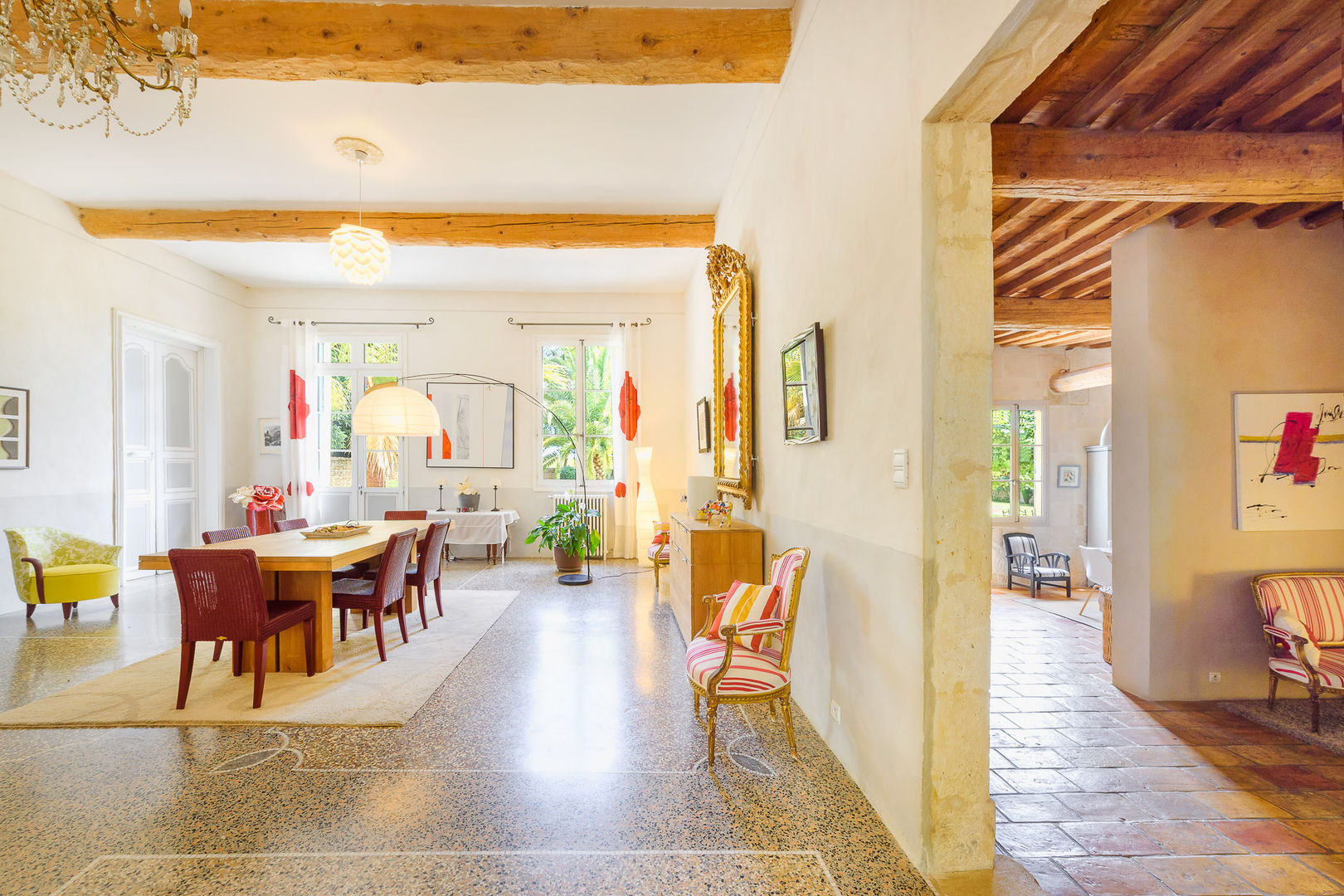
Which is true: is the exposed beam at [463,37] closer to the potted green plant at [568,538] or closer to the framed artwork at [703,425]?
the framed artwork at [703,425]

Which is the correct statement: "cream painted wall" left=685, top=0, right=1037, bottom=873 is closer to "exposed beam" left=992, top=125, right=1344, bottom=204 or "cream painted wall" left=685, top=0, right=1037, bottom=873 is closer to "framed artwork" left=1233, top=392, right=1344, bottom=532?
"exposed beam" left=992, top=125, right=1344, bottom=204

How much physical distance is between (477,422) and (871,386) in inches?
275

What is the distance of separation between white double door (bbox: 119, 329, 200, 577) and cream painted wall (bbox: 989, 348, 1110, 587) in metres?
9.94

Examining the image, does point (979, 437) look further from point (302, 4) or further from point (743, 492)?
point (302, 4)

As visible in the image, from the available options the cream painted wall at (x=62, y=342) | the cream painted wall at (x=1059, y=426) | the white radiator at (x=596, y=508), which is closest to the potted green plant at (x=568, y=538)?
the white radiator at (x=596, y=508)

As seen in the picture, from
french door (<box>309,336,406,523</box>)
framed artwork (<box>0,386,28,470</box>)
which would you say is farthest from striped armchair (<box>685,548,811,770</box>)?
french door (<box>309,336,406,523</box>)

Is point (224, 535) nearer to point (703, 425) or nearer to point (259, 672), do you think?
point (259, 672)

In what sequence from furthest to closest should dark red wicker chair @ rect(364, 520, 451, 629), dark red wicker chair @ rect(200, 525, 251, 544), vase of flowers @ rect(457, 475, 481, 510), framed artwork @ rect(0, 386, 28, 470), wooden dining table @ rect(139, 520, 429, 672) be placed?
vase of flowers @ rect(457, 475, 481, 510) → framed artwork @ rect(0, 386, 28, 470) → dark red wicker chair @ rect(364, 520, 451, 629) → dark red wicker chair @ rect(200, 525, 251, 544) → wooden dining table @ rect(139, 520, 429, 672)

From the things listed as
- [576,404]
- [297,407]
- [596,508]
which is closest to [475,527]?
[596,508]

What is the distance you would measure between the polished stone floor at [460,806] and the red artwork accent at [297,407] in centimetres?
475

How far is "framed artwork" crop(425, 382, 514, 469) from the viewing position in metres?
8.47

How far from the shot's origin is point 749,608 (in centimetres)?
305

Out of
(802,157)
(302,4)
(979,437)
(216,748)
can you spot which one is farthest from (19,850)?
(802,157)

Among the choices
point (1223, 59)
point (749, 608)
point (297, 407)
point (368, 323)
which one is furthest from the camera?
point (368, 323)
